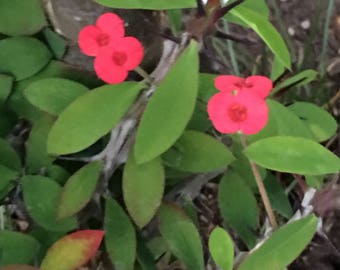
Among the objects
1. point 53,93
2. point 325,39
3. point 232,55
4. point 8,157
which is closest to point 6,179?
point 8,157

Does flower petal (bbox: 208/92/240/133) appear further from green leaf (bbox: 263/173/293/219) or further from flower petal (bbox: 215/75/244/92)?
green leaf (bbox: 263/173/293/219)

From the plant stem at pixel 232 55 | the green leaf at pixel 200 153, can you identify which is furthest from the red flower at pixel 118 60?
the plant stem at pixel 232 55

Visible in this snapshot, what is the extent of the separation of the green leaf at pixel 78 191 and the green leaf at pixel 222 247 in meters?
0.19

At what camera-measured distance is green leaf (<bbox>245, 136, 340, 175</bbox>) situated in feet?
2.77

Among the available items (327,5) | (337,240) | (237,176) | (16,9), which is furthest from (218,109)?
(327,5)

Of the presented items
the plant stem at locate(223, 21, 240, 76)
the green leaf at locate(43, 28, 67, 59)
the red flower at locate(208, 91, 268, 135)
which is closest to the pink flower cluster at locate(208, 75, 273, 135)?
the red flower at locate(208, 91, 268, 135)

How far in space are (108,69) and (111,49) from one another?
0.02m

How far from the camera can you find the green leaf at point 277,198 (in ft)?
3.58

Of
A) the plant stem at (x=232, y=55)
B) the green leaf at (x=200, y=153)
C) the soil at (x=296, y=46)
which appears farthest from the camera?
the plant stem at (x=232, y=55)

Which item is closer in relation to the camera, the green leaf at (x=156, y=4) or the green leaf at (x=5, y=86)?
the green leaf at (x=156, y=4)

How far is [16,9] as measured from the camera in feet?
3.39

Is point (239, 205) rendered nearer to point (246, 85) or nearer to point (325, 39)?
point (246, 85)

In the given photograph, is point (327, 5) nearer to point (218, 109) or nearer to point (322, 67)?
point (322, 67)

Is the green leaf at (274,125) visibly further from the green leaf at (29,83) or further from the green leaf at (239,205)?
the green leaf at (29,83)
